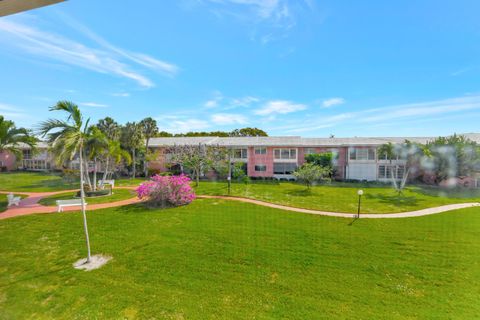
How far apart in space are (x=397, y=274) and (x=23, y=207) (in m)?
23.4

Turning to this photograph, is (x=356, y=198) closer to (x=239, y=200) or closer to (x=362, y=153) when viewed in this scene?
(x=239, y=200)

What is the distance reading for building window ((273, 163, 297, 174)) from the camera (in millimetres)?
30891

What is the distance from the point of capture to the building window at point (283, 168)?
30891 mm

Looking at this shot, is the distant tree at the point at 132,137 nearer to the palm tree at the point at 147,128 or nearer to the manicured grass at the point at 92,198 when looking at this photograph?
the palm tree at the point at 147,128

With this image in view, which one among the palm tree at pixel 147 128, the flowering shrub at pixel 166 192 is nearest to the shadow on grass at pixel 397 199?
the flowering shrub at pixel 166 192

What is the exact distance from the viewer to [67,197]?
18.5 metres

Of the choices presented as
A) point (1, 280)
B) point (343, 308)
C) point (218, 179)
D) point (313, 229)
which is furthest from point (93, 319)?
point (218, 179)

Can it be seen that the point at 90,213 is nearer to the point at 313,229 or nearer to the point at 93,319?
the point at 93,319

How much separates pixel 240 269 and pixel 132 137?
28.1m

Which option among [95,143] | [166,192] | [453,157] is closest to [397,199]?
[453,157]

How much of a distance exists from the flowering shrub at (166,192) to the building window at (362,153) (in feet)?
77.5

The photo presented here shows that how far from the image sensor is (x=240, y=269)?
798 centimetres

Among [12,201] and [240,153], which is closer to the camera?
[12,201]

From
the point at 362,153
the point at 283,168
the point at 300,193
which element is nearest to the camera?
the point at 300,193
